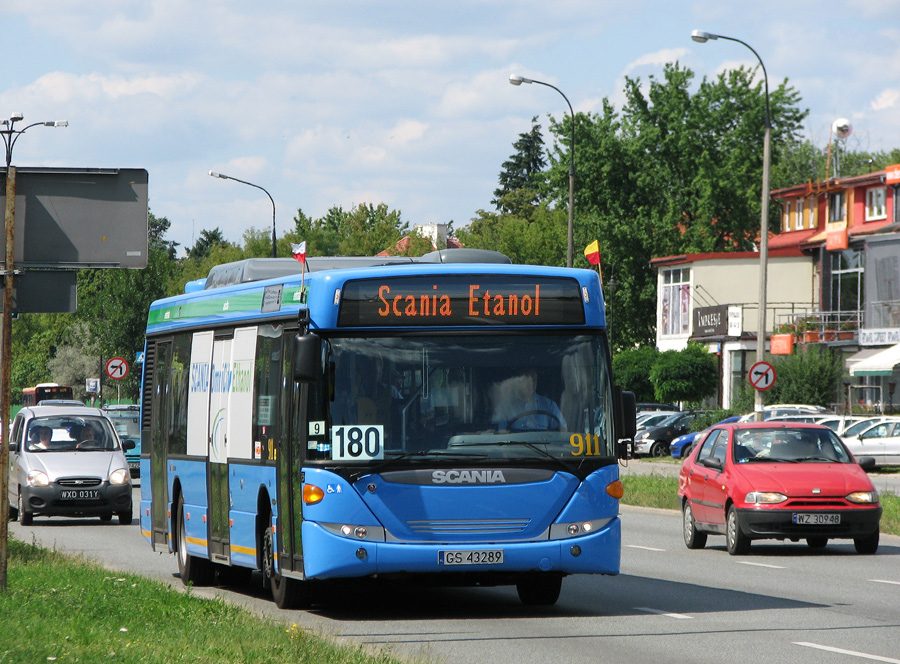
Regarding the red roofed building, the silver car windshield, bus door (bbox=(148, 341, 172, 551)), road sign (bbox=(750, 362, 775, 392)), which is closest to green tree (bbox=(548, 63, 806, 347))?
the red roofed building

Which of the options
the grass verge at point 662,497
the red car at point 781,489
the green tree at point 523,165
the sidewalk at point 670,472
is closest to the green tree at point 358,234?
the green tree at point 523,165

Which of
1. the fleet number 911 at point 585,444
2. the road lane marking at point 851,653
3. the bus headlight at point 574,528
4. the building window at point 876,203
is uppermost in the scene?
the building window at point 876,203

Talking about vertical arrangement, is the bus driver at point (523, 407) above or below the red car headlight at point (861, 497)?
above

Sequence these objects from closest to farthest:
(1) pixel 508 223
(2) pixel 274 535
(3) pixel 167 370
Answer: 1. (2) pixel 274 535
2. (3) pixel 167 370
3. (1) pixel 508 223

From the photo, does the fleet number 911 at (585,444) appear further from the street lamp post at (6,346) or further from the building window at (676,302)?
the building window at (676,302)

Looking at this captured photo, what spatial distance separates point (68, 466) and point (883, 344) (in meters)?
41.6

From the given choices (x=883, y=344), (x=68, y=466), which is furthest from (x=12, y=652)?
(x=883, y=344)

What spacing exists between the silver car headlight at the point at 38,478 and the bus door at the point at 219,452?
1064 cm

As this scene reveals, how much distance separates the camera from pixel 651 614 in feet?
42.5

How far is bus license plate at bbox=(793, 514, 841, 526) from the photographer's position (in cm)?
1886

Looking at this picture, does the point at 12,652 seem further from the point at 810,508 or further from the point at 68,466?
the point at 68,466

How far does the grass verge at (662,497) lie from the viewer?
23441 mm

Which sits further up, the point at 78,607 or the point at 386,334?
Result: the point at 386,334

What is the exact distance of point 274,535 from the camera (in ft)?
42.9
